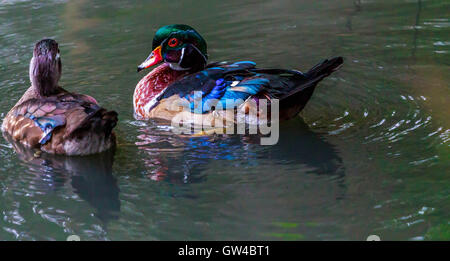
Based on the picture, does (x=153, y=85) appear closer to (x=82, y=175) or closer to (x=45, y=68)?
(x=45, y=68)

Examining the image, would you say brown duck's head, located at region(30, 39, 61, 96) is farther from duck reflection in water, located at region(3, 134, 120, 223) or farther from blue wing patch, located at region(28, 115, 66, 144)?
duck reflection in water, located at region(3, 134, 120, 223)

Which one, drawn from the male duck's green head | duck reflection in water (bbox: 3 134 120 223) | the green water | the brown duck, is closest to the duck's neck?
the male duck's green head

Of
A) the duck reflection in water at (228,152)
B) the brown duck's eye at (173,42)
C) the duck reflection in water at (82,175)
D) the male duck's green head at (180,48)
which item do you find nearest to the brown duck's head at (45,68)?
the duck reflection in water at (82,175)

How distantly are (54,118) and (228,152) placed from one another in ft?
5.34

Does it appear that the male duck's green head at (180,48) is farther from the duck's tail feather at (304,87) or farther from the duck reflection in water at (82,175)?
the duck reflection in water at (82,175)

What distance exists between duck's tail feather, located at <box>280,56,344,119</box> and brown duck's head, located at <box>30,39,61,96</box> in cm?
224

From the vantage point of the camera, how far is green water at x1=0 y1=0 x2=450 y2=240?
187 inches

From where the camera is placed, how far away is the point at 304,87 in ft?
20.9

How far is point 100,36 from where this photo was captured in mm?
10000

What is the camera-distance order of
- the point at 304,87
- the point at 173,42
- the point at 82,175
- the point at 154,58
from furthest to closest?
the point at 154,58
the point at 173,42
the point at 304,87
the point at 82,175

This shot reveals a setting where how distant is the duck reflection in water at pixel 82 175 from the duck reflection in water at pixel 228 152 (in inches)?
15.3

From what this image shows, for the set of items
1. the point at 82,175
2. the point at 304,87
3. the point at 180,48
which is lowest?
the point at 82,175

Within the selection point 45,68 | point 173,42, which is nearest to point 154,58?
point 173,42
